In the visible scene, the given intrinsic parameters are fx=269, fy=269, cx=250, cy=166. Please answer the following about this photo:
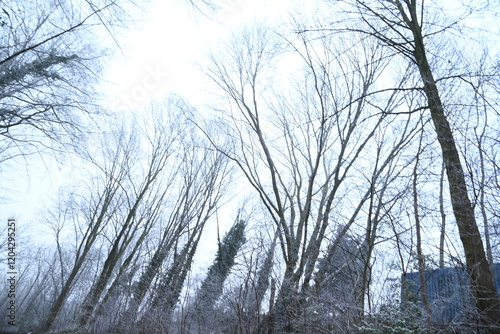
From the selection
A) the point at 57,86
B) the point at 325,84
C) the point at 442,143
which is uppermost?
the point at 325,84

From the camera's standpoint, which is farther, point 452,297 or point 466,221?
point 452,297

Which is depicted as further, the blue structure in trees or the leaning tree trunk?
the blue structure in trees

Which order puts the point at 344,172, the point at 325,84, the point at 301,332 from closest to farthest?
1. the point at 301,332
2. the point at 344,172
3. the point at 325,84

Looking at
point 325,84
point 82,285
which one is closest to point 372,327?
point 325,84

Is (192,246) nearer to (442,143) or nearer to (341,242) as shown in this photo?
(341,242)

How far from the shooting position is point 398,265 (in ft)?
14.3

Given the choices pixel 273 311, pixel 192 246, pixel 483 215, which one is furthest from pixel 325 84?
pixel 192 246

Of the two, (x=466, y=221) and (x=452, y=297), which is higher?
(x=466, y=221)

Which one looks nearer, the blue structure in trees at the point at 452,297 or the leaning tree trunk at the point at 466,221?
the leaning tree trunk at the point at 466,221

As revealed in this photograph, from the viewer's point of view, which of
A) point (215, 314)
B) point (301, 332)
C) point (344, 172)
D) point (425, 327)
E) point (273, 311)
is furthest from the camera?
point (344, 172)

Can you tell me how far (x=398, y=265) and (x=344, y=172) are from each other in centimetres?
245

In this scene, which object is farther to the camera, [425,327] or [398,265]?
[398,265]

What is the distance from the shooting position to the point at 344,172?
632 centimetres

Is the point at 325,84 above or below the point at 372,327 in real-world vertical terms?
above
